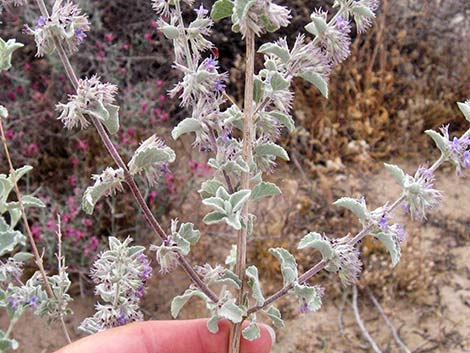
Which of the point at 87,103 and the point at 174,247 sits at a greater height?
the point at 87,103

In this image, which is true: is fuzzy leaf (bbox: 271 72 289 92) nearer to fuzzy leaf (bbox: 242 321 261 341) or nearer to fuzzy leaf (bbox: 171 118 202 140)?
fuzzy leaf (bbox: 171 118 202 140)

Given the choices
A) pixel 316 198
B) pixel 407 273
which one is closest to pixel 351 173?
pixel 316 198

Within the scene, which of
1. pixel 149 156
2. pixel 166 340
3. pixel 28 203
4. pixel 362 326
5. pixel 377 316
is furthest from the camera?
pixel 377 316

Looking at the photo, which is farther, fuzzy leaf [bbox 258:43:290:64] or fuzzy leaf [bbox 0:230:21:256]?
fuzzy leaf [bbox 0:230:21:256]

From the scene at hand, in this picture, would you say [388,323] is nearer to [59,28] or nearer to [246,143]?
[246,143]

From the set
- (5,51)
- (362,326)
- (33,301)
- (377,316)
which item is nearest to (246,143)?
(5,51)

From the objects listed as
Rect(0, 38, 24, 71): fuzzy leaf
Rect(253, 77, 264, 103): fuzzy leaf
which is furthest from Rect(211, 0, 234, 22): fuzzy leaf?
Rect(0, 38, 24, 71): fuzzy leaf

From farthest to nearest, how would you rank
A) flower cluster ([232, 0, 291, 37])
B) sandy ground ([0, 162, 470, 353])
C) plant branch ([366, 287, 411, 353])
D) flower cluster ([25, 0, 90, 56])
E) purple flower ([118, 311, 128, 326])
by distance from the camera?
sandy ground ([0, 162, 470, 353]) → plant branch ([366, 287, 411, 353]) → purple flower ([118, 311, 128, 326]) → flower cluster ([25, 0, 90, 56]) → flower cluster ([232, 0, 291, 37])

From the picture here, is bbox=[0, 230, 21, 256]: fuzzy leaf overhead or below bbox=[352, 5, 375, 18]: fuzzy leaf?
below

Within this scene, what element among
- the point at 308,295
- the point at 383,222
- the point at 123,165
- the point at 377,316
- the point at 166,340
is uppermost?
the point at 123,165

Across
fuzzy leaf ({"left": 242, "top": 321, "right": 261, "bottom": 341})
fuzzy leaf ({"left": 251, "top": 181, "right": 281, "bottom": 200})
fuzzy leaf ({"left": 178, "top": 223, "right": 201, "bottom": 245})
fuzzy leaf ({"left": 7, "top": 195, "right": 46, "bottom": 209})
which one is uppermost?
fuzzy leaf ({"left": 251, "top": 181, "right": 281, "bottom": 200})
